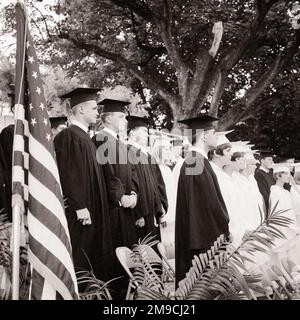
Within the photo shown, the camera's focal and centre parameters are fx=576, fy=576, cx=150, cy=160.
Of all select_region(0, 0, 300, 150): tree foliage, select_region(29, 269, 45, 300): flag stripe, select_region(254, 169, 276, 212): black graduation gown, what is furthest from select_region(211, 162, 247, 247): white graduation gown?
select_region(0, 0, 300, 150): tree foliage

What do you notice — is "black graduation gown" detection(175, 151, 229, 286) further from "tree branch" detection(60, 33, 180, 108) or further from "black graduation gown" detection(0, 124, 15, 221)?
"tree branch" detection(60, 33, 180, 108)

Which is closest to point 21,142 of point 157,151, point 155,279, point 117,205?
point 155,279

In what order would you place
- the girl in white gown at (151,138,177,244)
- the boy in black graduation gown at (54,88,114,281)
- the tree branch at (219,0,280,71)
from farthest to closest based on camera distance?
the tree branch at (219,0,280,71) < the girl in white gown at (151,138,177,244) < the boy in black graduation gown at (54,88,114,281)

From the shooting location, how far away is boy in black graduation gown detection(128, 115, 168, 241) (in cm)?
686

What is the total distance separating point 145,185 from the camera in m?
7.11

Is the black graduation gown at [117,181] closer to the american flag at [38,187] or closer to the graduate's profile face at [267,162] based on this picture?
the american flag at [38,187]

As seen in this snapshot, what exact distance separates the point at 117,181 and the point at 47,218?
2.70 meters

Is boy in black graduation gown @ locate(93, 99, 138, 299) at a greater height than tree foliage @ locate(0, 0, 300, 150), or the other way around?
tree foliage @ locate(0, 0, 300, 150)

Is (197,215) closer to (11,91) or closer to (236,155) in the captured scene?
(236,155)

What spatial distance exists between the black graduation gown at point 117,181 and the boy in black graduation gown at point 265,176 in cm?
283

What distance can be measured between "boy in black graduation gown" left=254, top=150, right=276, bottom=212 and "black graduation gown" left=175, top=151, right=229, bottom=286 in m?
3.17

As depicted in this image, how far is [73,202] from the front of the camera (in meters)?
5.28

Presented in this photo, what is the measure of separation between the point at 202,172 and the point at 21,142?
8.54ft

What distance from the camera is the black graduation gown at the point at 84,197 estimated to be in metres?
5.39
